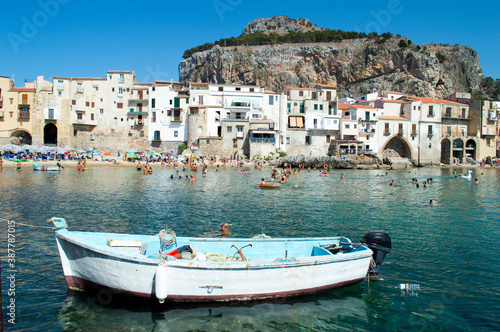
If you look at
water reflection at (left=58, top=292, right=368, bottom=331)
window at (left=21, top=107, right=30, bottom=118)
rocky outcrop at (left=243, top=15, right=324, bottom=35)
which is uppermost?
rocky outcrop at (left=243, top=15, right=324, bottom=35)

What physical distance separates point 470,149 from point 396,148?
16343 millimetres

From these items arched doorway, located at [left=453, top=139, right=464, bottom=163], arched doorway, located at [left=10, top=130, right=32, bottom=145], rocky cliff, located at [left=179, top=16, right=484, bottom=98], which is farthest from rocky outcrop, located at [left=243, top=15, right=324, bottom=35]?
arched doorway, located at [left=10, top=130, right=32, bottom=145]

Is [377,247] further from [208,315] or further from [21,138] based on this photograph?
[21,138]

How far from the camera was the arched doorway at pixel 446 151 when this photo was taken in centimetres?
7062

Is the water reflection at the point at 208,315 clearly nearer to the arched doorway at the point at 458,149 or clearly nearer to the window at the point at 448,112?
the window at the point at 448,112

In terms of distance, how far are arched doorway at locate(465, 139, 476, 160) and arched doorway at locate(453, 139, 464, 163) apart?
4.37ft

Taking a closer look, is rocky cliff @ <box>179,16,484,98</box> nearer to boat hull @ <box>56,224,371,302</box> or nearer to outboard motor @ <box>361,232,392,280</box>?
outboard motor @ <box>361,232,392,280</box>

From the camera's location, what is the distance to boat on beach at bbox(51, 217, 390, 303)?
8.46 meters

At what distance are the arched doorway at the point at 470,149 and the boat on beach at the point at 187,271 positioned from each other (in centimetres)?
7422

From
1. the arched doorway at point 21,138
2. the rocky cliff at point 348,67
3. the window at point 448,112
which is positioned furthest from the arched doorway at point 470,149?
the arched doorway at point 21,138

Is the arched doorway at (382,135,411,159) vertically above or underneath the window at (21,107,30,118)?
underneath

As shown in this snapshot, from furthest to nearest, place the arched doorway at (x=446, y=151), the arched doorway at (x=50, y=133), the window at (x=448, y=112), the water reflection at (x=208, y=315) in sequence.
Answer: the arched doorway at (x=446, y=151), the window at (x=448, y=112), the arched doorway at (x=50, y=133), the water reflection at (x=208, y=315)

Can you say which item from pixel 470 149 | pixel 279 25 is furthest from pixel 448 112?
pixel 279 25

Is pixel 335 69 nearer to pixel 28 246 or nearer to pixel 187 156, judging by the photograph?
pixel 187 156
